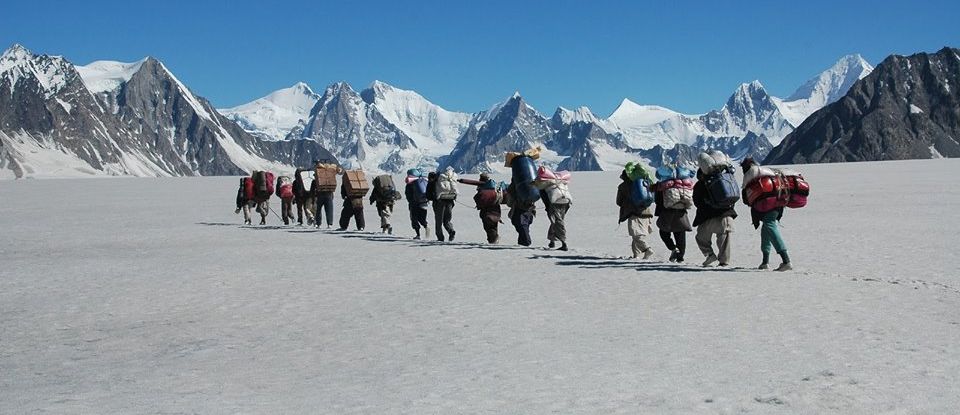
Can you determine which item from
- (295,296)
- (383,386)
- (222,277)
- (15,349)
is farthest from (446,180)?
(383,386)

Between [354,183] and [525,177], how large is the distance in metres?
7.29

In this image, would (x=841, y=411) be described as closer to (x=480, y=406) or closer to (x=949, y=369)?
(x=949, y=369)

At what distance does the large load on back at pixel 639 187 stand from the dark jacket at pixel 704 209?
124cm

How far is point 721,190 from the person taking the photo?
12.5 metres

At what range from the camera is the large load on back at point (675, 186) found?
13.6 metres

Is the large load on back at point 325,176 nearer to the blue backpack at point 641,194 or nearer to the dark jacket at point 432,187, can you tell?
the dark jacket at point 432,187

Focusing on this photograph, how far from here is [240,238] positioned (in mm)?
20297

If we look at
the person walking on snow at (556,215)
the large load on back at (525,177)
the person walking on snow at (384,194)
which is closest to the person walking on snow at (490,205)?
the large load on back at (525,177)

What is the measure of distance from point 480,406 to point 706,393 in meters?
1.43

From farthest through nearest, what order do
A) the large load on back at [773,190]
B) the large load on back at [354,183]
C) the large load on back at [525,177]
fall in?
the large load on back at [354,183], the large load on back at [525,177], the large load on back at [773,190]

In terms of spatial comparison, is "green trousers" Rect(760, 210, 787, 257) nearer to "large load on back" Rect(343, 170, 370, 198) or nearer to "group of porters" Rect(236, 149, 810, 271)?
"group of porters" Rect(236, 149, 810, 271)

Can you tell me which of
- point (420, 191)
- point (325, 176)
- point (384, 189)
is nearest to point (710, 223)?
point (420, 191)

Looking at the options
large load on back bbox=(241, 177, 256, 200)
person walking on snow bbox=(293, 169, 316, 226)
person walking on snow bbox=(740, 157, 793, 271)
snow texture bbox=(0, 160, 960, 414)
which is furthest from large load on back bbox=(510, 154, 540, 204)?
large load on back bbox=(241, 177, 256, 200)

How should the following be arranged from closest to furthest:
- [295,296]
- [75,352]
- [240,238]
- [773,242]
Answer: [75,352] → [295,296] → [773,242] → [240,238]
